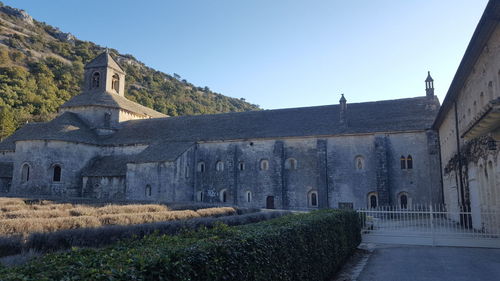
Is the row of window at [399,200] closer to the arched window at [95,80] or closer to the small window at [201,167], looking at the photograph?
the small window at [201,167]

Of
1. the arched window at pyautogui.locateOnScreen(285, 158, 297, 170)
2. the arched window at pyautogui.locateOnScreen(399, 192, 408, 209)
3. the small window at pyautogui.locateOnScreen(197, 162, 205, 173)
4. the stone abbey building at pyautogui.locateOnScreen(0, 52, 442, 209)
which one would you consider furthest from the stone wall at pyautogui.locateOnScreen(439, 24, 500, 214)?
the small window at pyautogui.locateOnScreen(197, 162, 205, 173)

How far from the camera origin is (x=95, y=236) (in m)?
11.7

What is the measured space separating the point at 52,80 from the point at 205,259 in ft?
315

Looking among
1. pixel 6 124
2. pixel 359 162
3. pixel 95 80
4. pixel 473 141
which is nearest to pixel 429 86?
pixel 359 162

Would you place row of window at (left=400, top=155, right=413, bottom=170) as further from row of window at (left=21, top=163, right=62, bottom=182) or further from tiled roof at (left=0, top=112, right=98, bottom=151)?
row of window at (left=21, top=163, right=62, bottom=182)

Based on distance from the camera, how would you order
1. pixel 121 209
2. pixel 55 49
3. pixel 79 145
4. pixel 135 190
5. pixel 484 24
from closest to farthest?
pixel 484 24, pixel 121 209, pixel 135 190, pixel 79 145, pixel 55 49

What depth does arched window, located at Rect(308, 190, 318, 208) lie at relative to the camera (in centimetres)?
3297

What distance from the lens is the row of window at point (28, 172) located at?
3742cm

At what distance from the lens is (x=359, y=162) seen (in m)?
32.3

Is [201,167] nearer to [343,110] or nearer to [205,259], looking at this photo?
[343,110]

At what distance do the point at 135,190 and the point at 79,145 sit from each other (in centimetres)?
874

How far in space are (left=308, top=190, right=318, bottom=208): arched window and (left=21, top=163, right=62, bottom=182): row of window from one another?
80.8 feet

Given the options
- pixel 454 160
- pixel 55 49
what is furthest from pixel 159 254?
pixel 55 49

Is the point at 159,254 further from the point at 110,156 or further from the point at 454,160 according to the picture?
the point at 110,156
